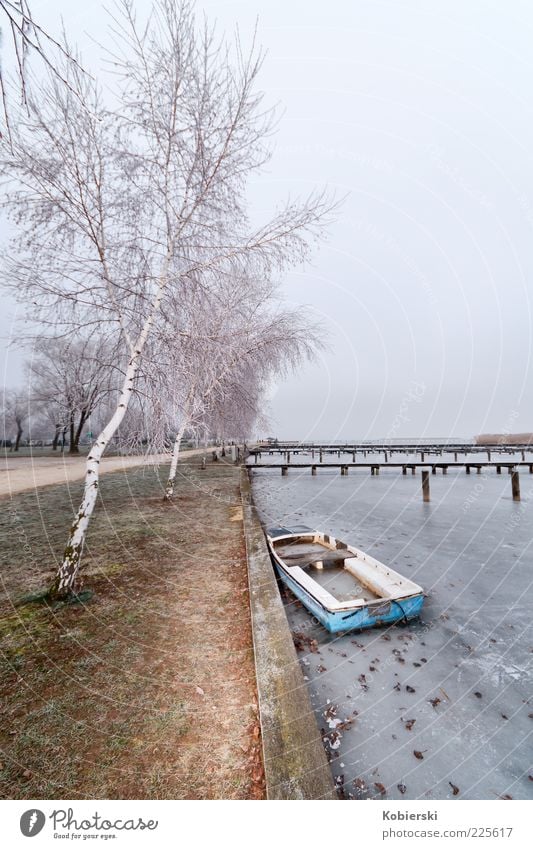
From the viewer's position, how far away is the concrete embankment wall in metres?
2.15

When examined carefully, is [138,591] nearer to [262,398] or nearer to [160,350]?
[160,350]

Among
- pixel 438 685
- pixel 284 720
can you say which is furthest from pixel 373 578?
pixel 284 720

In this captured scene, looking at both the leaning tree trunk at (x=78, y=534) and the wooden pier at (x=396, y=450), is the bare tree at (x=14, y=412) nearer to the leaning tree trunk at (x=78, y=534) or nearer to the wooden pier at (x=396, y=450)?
the wooden pier at (x=396, y=450)

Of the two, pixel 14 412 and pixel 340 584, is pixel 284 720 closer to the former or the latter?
pixel 340 584

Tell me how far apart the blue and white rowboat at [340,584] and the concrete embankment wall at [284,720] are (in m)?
2.06

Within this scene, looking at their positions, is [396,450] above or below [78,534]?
above

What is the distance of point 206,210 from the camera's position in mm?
5734

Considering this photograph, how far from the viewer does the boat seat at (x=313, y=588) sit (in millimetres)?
6175

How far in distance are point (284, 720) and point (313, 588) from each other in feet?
13.8

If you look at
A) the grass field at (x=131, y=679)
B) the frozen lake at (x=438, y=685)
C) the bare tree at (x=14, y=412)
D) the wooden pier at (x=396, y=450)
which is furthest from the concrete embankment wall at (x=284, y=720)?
the bare tree at (x=14, y=412)

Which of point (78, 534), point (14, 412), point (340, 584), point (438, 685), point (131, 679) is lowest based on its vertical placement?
point (438, 685)

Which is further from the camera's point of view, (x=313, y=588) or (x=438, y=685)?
(x=313, y=588)

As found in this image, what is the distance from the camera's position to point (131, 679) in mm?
3199
